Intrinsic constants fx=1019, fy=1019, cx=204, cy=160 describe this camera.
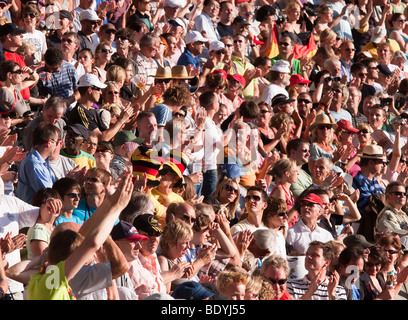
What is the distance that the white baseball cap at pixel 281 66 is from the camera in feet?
41.3

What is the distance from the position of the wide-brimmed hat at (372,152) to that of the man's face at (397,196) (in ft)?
2.48

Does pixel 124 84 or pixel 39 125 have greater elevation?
pixel 39 125

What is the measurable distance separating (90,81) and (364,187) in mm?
3496

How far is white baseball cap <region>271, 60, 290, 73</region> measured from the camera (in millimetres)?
12587

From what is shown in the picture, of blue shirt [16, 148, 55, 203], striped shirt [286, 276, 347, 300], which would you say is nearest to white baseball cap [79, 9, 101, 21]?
blue shirt [16, 148, 55, 203]

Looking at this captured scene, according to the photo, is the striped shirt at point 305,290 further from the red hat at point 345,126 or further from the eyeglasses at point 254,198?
the red hat at point 345,126

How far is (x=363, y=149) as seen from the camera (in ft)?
37.8

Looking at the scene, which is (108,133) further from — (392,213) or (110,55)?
(392,213)

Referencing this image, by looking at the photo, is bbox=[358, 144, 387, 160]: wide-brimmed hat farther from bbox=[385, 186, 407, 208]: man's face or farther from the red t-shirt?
the red t-shirt

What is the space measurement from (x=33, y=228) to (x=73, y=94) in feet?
10.3
